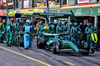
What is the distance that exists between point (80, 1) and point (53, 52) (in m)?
9.97

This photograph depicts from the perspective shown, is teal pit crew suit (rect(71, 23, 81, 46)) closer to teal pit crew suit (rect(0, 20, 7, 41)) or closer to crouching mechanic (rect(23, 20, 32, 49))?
crouching mechanic (rect(23, 20, 32, 49))

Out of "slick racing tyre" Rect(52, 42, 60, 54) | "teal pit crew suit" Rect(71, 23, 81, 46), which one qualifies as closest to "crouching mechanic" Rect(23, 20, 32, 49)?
"slick racing tyre" Rect(52, 42, 60, 54)

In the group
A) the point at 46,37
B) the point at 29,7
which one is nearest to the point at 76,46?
the point at 46,37

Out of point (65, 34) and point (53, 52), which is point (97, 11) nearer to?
point (65, 34)

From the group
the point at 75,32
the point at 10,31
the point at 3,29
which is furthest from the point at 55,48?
the point at 3,29

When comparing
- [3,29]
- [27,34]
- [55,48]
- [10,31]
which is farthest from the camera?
[3,29]

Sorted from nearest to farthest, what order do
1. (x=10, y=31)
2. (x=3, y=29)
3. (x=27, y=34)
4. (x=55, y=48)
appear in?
(x=55, y=48) < (x=27, y=34) < (x=10, y=31) < (x=3, y=29)

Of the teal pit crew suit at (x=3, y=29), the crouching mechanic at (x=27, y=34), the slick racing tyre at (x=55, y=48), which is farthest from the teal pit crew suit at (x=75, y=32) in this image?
the teal pit crew suit at (x=3, y=29)

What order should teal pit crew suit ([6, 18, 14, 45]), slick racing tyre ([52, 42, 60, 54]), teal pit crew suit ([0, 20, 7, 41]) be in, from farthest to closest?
1. teal pit crew suit ([0, 20, 7, 41])
2. teal pit crew suit ([6, 18, 14, 45])
3. slick racing tyre ([52, 42, 60, 54])

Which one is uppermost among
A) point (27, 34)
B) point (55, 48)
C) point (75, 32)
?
point (75, 32)

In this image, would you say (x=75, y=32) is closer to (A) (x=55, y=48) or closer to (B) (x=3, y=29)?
(A) (x=55, y=48)

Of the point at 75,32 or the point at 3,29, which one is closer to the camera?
the point at 75,32

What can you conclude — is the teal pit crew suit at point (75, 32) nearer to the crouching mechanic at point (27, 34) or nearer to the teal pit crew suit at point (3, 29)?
the crouching mechanic at point (27, 34)

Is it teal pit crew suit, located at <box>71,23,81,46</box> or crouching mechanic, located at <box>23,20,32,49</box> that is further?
teal pit crew suit, located at <box>71,23,81,46</box>
